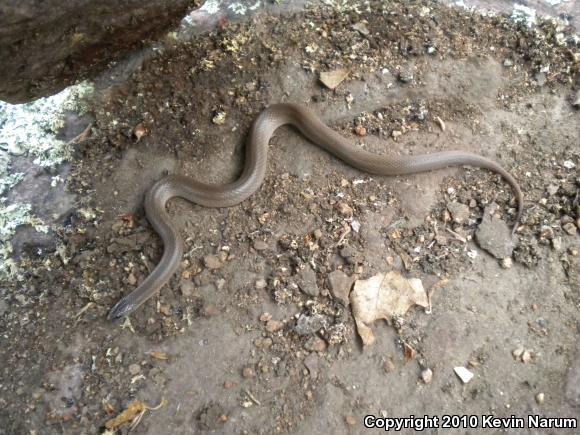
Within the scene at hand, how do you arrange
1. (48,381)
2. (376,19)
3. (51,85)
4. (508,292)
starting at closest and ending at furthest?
1. (48,381)
2. (508,292)
3. (51,85)
4. (376,19)

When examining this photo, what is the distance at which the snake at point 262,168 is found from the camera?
184 inches

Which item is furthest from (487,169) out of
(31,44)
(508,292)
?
(31,44)

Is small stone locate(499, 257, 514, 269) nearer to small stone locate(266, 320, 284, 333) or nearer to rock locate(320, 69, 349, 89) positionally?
small stone locate(266, 320, 284, 333)

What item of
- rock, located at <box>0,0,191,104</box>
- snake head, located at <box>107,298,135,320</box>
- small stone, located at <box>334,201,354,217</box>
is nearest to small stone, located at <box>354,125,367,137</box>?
small stone, located at <box>334,201,354,217</box>

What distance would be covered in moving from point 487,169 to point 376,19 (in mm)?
2202

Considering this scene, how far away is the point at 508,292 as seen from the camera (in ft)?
13.8

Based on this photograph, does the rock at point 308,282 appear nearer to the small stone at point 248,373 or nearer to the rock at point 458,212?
the small stone at point 248,373

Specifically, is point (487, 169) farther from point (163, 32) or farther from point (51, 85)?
point (51, 85)

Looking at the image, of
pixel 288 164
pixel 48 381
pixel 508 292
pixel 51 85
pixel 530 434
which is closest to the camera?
pixel 530 434

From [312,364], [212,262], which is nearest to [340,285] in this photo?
[312,364]

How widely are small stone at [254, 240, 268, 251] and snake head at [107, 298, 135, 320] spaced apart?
117cm

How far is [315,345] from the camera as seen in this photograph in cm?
395

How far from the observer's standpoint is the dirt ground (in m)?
3.82

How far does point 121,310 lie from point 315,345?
1.64 meters
